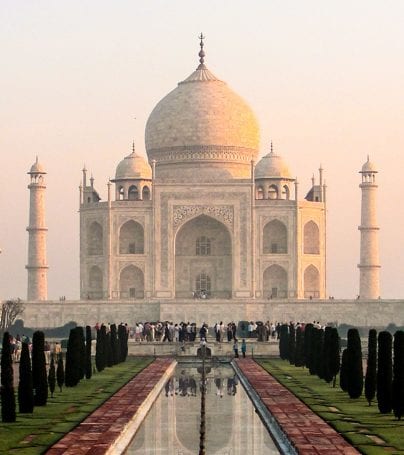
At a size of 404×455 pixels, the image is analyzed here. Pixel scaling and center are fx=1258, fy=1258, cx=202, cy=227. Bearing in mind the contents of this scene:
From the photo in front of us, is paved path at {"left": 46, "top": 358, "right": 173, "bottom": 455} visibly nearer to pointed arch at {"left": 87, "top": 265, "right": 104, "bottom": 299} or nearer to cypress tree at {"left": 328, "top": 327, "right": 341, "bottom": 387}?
cypress tree at {"left": 328, "top": 327, "right": 341, "bottom": 387}

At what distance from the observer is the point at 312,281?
155ft

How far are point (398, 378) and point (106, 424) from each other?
3.78 metres

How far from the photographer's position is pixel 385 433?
47.6 feet

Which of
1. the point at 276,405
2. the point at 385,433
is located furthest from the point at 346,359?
the point at 385,433

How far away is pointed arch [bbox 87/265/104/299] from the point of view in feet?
153

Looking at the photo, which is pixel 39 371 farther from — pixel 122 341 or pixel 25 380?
pixel 122 341

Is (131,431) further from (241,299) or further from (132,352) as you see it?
(241,299)

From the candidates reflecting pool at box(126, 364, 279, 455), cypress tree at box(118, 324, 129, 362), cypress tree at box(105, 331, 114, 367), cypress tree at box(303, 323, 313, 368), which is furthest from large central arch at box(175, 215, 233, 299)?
reflecting pool at box(126, 364, 279, 455)

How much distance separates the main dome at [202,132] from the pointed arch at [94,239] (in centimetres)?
345

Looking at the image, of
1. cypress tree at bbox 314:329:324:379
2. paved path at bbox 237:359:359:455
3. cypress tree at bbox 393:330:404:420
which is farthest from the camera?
cypress tree at bbox 314:329:324:379

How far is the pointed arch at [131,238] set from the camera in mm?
46487

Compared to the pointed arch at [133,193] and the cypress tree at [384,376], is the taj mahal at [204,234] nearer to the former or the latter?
the pointed arch at [133,193]

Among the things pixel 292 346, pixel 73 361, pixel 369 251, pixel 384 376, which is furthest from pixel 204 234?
pixel 384 376

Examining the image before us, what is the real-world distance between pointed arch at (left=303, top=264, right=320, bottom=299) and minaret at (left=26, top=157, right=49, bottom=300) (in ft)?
31.7
